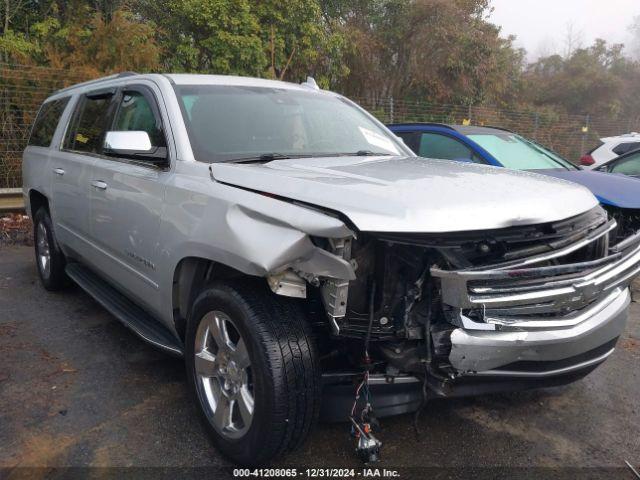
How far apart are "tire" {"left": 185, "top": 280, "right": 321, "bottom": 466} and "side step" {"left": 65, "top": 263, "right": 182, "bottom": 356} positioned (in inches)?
20.0

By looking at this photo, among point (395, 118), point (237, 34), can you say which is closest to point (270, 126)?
point (237, 34)

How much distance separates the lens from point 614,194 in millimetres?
4785

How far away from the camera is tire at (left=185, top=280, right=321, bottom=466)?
2.27 metres

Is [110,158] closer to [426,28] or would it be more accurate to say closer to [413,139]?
[413,139]

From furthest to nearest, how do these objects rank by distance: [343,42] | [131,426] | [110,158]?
[343,42]
[110,158]
[131,426]

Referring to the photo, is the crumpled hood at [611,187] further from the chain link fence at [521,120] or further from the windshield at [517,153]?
the chain link fence at [521,120]

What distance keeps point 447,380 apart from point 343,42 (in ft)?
42.3

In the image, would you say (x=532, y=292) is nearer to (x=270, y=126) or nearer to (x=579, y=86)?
(x=270, y=126)

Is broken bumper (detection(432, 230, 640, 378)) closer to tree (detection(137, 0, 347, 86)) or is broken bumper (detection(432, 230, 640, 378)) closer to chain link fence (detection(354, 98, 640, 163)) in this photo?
tree (detection(137, 0, 347, 86))

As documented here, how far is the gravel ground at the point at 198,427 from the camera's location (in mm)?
2604

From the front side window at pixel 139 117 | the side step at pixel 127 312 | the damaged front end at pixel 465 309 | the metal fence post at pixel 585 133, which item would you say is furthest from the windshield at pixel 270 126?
the metal fence post at pixel 585 133

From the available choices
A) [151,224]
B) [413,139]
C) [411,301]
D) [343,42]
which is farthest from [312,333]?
[343,42]

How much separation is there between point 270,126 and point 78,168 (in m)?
1.66

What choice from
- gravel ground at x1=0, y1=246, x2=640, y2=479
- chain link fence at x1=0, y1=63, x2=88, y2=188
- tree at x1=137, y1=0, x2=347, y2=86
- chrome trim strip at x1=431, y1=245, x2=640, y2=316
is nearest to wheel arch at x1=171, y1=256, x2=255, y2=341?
gravel ground at x1=0, y1=246, x2=640, y2=479
